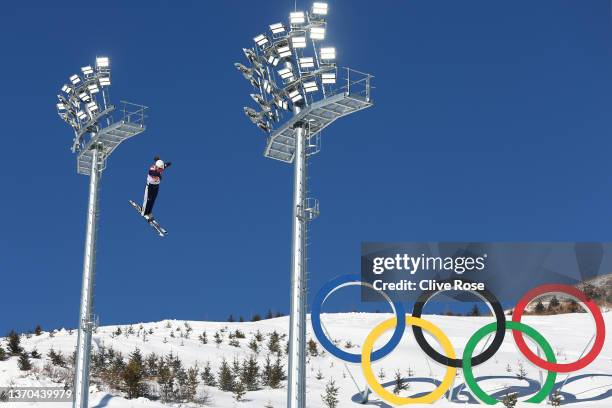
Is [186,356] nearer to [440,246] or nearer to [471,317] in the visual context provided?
[440,246]

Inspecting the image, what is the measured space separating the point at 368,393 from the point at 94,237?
38.1 ft

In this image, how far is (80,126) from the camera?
3234cm

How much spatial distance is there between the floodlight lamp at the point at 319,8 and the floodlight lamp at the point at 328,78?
2.32 metres

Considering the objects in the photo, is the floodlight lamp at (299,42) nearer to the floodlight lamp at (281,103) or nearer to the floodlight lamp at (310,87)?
the floodlight lamp at (310,87)

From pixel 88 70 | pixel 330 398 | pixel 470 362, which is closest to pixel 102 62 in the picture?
pixel 88 70

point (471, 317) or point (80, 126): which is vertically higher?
point (80, 126)

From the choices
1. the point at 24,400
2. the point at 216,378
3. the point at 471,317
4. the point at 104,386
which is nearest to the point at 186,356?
the point at 216,378

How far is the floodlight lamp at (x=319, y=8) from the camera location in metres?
27.5

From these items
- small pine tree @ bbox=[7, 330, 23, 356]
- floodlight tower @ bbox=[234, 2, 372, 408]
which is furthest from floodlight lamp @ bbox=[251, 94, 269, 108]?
small pine tree @ bbox=[7, 330, 23, 356]

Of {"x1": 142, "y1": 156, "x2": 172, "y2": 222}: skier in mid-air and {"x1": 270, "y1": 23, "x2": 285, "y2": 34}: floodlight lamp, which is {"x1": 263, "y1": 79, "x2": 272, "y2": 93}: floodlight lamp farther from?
{"x1": 142, "y1": 156, "x2": 172, "y2": 222}: skier in mid-air

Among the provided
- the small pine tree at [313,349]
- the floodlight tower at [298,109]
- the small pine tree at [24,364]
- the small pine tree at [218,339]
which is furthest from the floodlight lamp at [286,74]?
the small pine tree at [218,339]

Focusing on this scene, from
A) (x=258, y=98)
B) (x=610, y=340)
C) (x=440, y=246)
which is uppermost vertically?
(x=258, y=98)

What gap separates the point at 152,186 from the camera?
2778cm

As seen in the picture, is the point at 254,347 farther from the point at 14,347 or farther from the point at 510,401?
the point at 510,401
